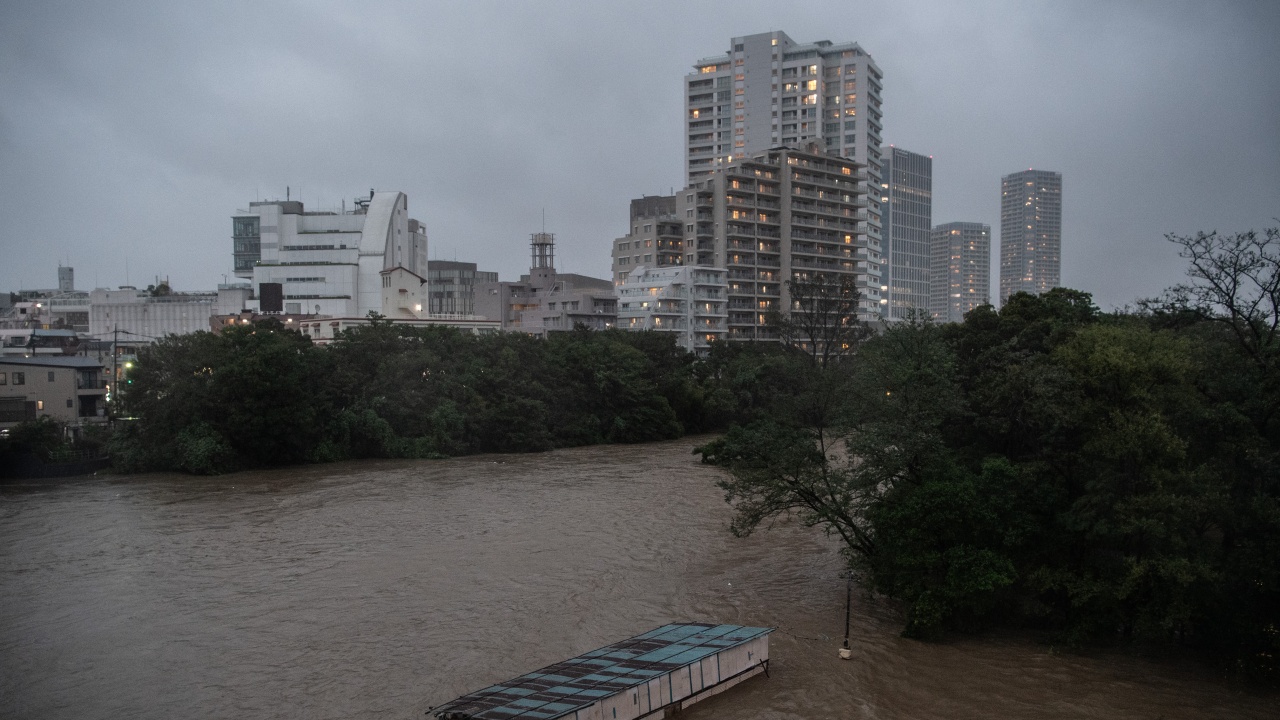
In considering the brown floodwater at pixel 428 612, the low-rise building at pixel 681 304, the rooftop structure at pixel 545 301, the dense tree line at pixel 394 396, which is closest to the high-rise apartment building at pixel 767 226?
the low-rise building at pixel 681 304

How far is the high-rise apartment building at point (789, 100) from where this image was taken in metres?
105

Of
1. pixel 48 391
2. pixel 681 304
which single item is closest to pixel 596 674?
pixel 48 391

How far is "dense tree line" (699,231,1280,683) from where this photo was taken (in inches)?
563

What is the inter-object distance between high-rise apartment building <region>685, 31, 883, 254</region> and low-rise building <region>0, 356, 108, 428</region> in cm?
7832

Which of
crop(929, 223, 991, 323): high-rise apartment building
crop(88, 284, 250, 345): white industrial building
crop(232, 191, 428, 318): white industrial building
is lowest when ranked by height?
crop(88, 284, 250, 345): white industrial building

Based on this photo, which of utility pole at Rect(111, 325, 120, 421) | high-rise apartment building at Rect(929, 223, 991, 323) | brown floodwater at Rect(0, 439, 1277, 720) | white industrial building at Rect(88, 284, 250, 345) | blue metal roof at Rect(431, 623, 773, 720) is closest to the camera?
blue metal roof at Rect(431, 623, 773, 720)

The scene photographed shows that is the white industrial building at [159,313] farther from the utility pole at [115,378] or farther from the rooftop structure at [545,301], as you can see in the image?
the rooftop structure at [545,301]

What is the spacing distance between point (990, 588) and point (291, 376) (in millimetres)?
34724

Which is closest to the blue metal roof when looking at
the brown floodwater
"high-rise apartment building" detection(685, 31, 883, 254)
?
the brown floodwater

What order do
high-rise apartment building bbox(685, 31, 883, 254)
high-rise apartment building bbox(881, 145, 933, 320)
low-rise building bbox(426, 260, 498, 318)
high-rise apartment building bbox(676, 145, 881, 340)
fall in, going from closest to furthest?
high-rise apartment building bbox(676, 145, 881, 340) < high-rise apartment building bbox(685, 31, 883, 254) < low-rise building bbox(426, 260, 498, 318) < high-rise apartment building bbox(881, 145, 933, 320)

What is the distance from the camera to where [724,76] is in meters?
109

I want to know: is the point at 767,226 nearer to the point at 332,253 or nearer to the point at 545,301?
the point at 545,301

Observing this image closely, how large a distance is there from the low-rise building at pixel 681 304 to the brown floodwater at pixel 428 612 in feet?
144

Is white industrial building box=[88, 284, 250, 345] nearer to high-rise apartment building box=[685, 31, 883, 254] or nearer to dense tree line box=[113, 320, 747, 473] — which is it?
dense tree line box=[113, 320, 747, 473]
